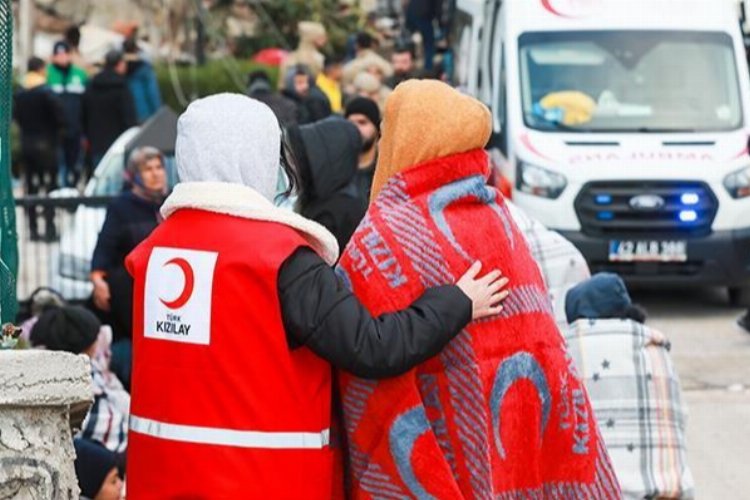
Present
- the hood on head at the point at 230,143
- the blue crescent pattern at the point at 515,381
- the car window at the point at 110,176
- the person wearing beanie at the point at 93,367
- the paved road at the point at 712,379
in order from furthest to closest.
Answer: the car window at the point at 110,176 → the paved road at the point at 712,379 → the person wearing beanie at the point at 93,367 → the blue crescent pattern at the point at 515,381 → the hood on head at the point at 230,143

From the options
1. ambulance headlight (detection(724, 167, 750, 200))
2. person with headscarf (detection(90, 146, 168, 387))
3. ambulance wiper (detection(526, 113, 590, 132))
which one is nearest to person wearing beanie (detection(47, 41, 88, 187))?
ambulance wiper (detection(526, 113, 590, 132))

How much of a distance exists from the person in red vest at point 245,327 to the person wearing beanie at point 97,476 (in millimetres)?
2665

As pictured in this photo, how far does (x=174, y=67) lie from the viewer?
2875 cm

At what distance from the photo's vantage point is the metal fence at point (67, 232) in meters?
12.2

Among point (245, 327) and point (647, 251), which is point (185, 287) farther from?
point (647, 251)

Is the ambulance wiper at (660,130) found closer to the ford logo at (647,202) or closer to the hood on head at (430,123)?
the ford logo at (647,202)

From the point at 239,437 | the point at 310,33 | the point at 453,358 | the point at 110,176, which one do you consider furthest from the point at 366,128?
the point at 310,33

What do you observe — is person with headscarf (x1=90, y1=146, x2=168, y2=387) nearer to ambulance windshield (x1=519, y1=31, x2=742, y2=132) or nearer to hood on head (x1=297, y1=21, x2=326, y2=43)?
ambulance windshield (x1=519, y1=31, x2=742, y2=132)

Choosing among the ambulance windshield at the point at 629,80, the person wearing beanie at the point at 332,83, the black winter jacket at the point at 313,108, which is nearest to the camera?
the black winter jacket at the point at 313,108

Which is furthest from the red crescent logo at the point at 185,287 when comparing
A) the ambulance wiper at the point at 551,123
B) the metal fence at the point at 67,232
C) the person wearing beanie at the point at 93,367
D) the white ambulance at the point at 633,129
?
the ambulance wiper at the point at 551,123

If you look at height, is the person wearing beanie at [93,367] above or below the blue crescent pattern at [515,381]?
below

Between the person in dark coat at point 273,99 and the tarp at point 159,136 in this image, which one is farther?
the tarp at point 159,136

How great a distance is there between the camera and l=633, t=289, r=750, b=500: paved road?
9.58 metres

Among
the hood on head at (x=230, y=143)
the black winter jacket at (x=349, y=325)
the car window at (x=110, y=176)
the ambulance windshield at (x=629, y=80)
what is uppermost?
the hood on head at (x=230, y=143)
